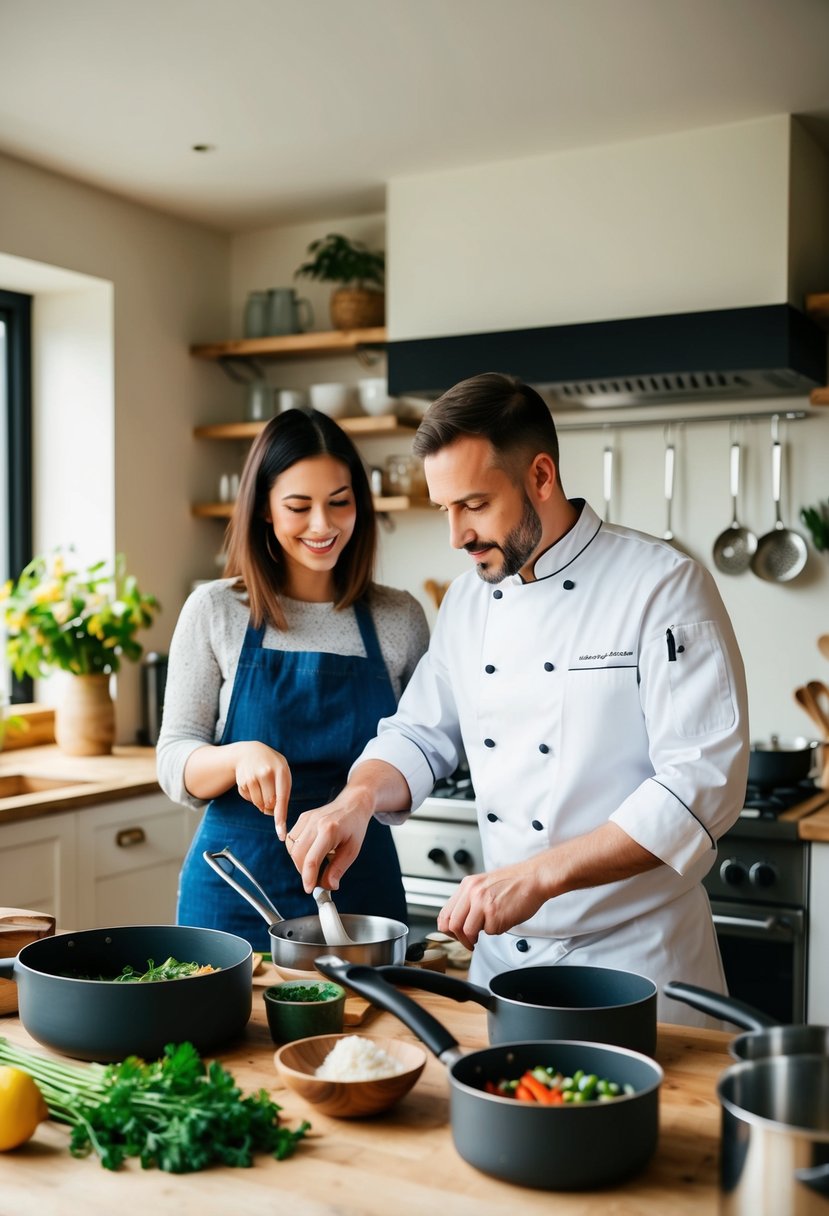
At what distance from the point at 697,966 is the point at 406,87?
2.14 metres

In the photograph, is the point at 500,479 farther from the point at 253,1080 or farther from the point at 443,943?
the point at 253,1080

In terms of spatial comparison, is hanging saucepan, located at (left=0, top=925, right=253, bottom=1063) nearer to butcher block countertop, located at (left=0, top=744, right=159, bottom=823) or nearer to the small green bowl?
the small green bowl

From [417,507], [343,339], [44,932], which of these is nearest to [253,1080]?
[44,932]

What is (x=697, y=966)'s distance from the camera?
1.73 m

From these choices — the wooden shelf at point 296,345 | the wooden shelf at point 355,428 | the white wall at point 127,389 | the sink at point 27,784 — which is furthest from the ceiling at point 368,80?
the sink at point 27,784

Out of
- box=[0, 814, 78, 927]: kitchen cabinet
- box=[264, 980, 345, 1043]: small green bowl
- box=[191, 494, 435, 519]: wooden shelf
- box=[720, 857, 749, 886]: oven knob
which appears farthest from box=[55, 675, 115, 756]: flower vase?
box=[264, 980, 345, 1043]: small green bowl

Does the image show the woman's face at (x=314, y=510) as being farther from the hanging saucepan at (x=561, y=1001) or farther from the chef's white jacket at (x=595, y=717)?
the hanging saucepan at (x=561, y=1001)

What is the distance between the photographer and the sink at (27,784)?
332cm

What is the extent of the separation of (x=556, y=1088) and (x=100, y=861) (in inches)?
91.2

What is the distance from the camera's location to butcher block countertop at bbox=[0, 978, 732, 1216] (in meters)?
0.99

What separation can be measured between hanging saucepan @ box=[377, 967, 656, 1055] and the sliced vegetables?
90 millimetres

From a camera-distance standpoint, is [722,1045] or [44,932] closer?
[722,1045]

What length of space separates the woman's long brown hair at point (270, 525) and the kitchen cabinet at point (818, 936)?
1267 millimetres

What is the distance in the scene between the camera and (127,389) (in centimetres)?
387
